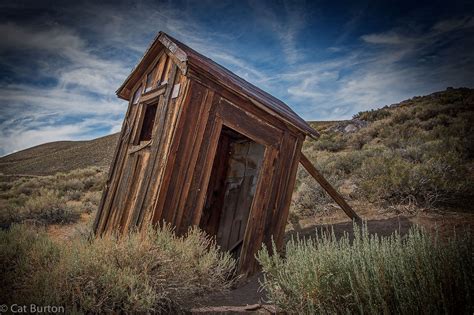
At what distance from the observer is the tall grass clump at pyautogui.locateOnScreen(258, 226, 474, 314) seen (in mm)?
2020

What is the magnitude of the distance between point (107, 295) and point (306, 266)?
1.69m

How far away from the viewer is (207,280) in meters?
3.25

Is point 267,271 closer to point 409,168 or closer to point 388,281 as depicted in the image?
point 388,281

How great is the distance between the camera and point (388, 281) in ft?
7.52

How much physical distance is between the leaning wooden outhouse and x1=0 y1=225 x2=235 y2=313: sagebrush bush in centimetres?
62

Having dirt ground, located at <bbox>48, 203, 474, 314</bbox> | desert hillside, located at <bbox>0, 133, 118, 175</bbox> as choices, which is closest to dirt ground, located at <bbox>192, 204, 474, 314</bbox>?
dirt ground, located at <bbox>48, 203, 474, 314</bbox>

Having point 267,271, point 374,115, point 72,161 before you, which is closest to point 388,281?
point 267,271

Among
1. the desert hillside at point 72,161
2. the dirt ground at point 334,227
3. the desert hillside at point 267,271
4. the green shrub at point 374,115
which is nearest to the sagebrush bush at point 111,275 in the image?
the desert hillside at point 267,271

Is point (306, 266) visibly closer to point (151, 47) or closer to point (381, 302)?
point (381, 302)

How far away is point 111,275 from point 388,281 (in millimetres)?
2236

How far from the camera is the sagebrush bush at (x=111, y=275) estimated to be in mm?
2271
